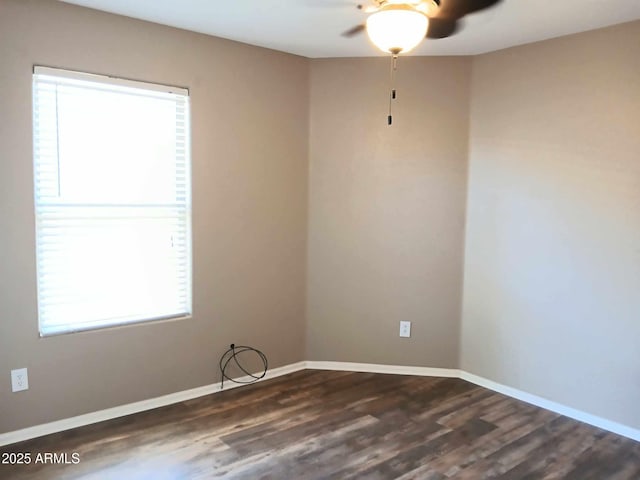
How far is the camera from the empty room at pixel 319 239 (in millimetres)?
2662

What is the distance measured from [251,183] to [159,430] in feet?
5.59

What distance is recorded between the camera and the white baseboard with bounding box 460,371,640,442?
294 centimetres

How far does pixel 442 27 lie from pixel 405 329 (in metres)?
2.16

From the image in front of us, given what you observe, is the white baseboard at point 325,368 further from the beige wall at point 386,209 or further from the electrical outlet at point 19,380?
the electrical outlet at point 19,380

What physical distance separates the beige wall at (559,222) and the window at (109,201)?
213 cm

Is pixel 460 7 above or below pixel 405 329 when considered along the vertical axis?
above

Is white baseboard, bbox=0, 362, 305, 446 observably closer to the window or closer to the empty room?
the empty room

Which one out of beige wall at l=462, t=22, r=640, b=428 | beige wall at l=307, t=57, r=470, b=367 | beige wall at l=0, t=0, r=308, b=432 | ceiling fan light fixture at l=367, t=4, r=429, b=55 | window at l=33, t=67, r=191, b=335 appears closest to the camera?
ceiling fan light fixture at l=367, t=4, r=429, b=55

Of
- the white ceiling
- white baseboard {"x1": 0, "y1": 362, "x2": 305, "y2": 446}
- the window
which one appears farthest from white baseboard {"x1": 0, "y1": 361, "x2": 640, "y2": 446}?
the white ceiling

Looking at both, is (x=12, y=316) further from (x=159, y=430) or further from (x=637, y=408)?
(x=637, y=408)

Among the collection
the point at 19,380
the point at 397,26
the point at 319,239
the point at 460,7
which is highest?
the point at 460,7

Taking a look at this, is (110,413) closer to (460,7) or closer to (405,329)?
(405,329)

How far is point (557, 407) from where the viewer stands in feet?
10.6

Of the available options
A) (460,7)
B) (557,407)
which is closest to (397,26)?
(460,7)
